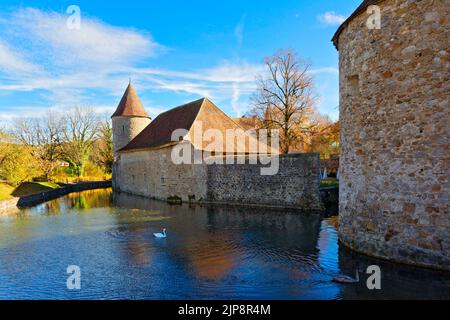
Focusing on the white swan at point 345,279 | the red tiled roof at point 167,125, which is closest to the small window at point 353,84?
the white swan at point 345,279

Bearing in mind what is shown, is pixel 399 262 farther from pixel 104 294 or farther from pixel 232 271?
pixel 104 294

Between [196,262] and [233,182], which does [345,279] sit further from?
[233,182]

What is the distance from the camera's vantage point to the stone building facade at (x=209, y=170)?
1509 centimetres

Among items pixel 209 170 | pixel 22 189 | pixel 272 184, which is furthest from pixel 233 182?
pixel 22 189

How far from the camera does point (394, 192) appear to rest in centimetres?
700

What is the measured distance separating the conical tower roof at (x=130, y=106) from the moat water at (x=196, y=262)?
17.8 m

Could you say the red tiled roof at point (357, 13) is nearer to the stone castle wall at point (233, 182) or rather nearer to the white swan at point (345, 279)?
the white swan at point (345, 279)

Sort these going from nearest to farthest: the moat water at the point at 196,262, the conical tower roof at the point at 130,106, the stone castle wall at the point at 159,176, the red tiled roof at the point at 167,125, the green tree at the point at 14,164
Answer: the moat water at the point at 196,262 → the stone castle wall at the point at 159,176 → the red tiled roof at the point at 167,125 → the green tree at the point at 14,164 → the conical tower roof at the point at 130,106

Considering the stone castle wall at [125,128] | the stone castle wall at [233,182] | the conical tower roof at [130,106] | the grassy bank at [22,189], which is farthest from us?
the conical tower roof at [130,106]

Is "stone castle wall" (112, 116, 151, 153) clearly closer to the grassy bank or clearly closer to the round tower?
the round tower

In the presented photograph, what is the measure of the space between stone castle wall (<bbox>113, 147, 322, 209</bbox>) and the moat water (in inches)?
77.0

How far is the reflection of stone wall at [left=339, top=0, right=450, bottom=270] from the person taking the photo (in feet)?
20.8

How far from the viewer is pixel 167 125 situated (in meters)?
22.7
